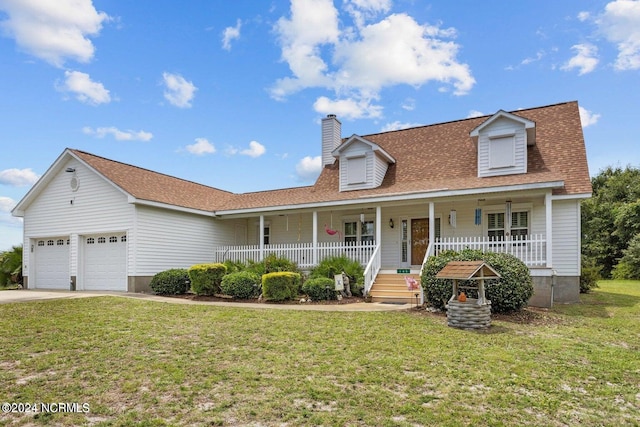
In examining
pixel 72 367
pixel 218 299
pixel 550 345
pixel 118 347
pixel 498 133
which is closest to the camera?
pixel 72 367

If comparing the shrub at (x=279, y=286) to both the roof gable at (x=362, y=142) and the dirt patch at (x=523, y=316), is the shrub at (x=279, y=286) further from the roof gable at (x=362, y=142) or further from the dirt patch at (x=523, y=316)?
the roof gable at (x=362, y=142)

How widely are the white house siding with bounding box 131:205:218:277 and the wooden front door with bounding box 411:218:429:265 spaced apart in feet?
29.7

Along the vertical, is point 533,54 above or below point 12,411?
above

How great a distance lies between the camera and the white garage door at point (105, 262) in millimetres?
16375

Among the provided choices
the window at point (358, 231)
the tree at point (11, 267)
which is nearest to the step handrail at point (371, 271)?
the window at point (358, 231)

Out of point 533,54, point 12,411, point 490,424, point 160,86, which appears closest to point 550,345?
point 490,424

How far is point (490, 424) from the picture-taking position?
4062mm

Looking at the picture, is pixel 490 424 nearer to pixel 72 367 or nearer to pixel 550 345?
pixel 550 345

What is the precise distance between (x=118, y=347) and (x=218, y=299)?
6964 millimetres

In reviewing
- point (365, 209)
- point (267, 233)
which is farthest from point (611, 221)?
point (267, 233)

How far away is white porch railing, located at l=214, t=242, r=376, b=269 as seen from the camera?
15.7 m

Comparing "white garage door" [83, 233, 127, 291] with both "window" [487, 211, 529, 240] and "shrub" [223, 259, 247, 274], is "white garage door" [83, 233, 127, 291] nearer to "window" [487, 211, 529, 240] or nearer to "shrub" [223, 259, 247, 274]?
"shrub" [223, 259, 247, 274]

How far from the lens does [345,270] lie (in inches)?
559

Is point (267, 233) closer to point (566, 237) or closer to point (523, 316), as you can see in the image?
point (566, 237)
